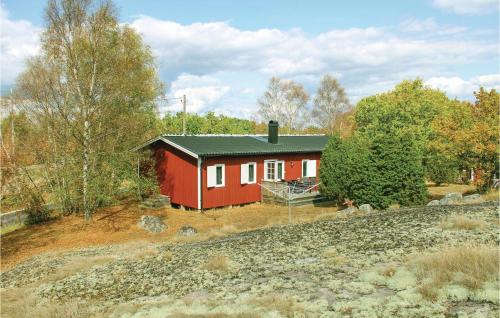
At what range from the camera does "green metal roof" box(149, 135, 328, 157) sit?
26781 mm

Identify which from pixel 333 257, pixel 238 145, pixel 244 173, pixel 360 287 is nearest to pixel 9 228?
pixel 244 173

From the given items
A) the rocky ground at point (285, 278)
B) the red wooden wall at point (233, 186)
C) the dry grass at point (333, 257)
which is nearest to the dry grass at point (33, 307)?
the rocky ground at point (285, 278)

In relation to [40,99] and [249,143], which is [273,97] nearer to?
[249,143]

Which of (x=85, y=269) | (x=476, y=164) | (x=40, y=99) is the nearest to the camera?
(x=85, y=269)

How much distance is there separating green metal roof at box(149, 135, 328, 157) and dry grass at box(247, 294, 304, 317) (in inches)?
758

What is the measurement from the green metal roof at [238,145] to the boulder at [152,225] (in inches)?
218

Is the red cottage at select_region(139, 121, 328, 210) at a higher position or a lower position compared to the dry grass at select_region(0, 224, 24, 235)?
higher

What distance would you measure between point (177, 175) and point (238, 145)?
16.6 feet

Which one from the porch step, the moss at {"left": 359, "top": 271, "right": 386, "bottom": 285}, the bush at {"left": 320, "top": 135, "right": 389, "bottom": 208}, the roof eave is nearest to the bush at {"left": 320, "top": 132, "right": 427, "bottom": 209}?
the bush at {"left": 320, "top": 135, "right": 389, "bottom": 208}

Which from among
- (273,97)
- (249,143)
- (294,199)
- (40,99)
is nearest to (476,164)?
(294,199)

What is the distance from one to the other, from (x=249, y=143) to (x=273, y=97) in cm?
3458

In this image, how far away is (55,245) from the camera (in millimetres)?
18984

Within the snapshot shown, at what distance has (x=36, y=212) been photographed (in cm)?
2375

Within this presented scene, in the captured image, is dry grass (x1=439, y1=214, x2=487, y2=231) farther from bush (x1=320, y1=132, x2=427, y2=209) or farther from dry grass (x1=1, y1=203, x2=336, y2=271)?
bush (x1=320, y1=132, x2=427, y2=209)
